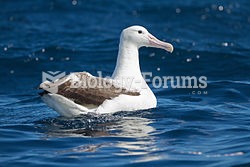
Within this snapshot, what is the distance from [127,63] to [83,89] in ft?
4.16

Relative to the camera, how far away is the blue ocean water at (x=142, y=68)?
9.05 m

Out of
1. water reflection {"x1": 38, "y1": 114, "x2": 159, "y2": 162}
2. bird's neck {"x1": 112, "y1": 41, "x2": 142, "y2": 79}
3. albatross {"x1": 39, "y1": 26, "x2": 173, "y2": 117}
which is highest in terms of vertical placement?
bird's neck {"x1": 112, "y1": 41, "x2": 142, "y2": 79}

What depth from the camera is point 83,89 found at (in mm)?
10297

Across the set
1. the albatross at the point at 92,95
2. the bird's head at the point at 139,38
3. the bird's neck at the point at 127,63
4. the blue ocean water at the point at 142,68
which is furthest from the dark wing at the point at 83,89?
the bird's head at the point at 139,38

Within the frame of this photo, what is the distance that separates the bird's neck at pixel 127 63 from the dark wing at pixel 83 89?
0.73 meters

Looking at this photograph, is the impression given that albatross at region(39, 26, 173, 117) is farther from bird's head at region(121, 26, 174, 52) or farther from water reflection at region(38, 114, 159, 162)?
bird's head at region(121, 26, 174, 52)

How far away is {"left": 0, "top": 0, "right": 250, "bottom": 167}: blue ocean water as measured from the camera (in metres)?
9.05

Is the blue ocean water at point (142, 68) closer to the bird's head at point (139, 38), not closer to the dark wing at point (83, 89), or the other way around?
the dark wing at point (83, 89)

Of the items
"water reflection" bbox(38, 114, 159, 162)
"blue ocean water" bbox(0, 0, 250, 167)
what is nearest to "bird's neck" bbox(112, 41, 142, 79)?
"blue ocean water" bbox(0, 0, 250, 167)

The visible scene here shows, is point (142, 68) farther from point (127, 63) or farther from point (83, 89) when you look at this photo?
point (83, 89)

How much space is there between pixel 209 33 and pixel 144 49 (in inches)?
132

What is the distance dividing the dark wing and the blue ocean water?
0.29 metres

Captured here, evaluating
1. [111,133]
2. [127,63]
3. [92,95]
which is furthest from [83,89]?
[127,63]

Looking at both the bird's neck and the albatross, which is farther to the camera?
the bird's neck
